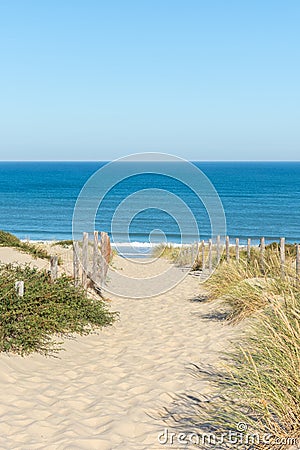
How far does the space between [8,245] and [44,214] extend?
45.7m

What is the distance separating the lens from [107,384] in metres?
7.32

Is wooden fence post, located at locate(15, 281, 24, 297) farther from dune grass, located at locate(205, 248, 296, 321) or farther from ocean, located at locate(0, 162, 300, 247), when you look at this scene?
ocean, located at locate(0, 162, 300, 247)

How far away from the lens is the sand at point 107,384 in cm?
549

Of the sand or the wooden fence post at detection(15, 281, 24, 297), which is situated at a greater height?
the wooden fence post at detection(15, 281, 24, 297)

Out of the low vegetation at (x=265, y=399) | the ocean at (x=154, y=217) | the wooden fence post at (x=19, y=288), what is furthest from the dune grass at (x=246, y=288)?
the ocean at (x=154, y=217)

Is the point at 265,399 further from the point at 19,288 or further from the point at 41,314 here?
the point at 41,314

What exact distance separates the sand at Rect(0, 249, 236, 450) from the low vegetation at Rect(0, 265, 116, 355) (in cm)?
20

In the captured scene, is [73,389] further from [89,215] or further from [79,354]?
[89,215]

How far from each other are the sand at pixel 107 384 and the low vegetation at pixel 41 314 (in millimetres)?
203

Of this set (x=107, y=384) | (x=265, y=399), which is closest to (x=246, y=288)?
(x=107, y=384)

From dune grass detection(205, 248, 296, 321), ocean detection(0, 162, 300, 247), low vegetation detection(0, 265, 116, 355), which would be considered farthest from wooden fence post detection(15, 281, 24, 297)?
ocean detection(0, 162, 300, 247)

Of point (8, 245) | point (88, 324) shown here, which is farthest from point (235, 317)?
point (8, 245)

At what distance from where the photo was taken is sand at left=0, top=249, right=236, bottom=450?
5.49 meters

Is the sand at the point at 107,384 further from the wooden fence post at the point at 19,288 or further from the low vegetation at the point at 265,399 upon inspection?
the wooden fence post at the point at 19,288
